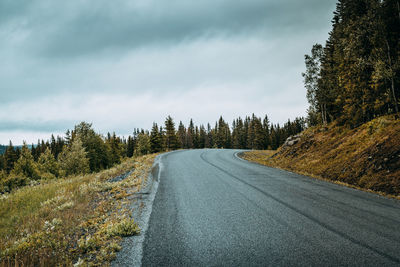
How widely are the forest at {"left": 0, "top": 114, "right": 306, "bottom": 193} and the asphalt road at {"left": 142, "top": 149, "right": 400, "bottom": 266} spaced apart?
25010 millimetres

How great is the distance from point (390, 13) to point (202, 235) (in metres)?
20.4

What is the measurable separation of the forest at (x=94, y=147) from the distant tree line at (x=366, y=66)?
3528 cm

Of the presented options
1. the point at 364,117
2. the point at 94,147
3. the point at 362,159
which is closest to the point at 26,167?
the point at 94,147

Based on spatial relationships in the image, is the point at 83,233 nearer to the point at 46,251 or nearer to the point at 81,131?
the point at 46,251

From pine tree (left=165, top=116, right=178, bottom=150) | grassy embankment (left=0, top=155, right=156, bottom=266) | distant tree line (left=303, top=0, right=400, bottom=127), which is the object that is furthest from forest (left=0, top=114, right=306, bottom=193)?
distant tree line (left=303, top=0, right=400, bottom=127)

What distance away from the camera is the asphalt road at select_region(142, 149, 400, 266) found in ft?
10.6

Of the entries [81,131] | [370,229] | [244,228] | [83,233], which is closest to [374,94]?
[370,229]

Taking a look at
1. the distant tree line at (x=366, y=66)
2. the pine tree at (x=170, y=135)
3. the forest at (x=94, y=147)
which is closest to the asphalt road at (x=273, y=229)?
the distant tree line at (x=366, y=66)

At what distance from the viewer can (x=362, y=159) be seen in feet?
36.0

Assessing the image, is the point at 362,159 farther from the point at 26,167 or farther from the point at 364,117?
the point at 26,167

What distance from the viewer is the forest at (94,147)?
3294cm

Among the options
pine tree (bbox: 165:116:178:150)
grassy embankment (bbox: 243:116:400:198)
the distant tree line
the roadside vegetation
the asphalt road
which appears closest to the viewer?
the asphalt road

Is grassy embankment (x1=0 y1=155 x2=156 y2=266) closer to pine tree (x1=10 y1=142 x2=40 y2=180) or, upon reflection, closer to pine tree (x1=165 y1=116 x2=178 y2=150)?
pine tree (x1=10 y1=142 x2=40 y2=180)

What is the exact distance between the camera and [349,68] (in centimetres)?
2078
